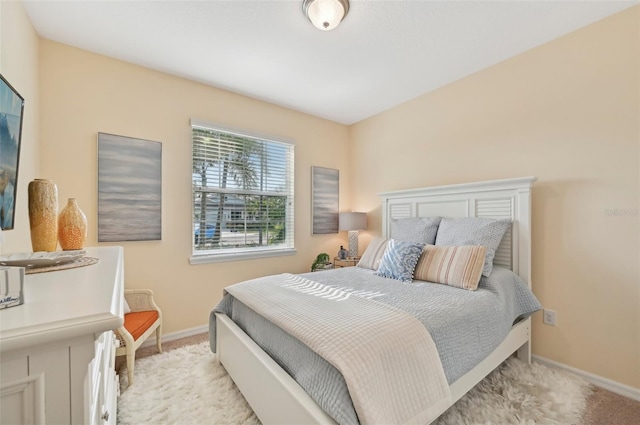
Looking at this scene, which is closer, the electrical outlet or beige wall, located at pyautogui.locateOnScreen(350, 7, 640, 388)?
beige wall, located at pyautogui.locateOnScreen(350, 7, 640, 388)

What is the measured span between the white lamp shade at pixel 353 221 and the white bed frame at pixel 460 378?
1.03ft

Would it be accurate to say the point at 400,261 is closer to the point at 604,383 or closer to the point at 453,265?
the point at 453,265

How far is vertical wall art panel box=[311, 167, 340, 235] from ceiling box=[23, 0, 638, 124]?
3.98 feet

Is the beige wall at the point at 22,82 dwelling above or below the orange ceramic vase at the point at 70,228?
above

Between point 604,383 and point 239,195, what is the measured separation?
347cm

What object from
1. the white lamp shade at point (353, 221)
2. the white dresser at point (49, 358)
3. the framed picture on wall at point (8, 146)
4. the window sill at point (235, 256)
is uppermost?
the framed picture on wall at point (8, 146)

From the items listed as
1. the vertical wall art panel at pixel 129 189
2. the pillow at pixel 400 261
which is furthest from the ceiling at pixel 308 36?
the pillow at pixel 400 261

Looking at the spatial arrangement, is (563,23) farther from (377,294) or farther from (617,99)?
(377,294)

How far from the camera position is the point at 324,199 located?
3734 millimetres

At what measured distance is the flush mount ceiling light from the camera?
1.70 metres

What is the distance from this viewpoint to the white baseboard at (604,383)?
5.88 ft

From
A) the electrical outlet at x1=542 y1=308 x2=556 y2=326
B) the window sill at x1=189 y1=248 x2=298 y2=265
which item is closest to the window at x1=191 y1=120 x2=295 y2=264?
the window sill at x1=189 y1=248 x2=298 y2=265

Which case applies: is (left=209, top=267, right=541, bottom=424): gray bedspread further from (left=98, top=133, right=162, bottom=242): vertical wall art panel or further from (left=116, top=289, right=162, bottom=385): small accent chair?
(left=98, top=133, right=162, bottom=242): vertical wall art panel

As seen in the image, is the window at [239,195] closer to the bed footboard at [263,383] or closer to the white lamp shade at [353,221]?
the white lamp shade at [353,221]
